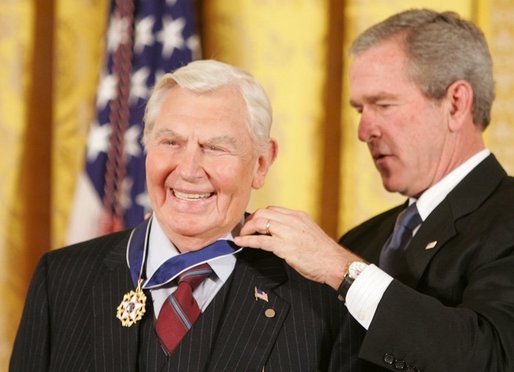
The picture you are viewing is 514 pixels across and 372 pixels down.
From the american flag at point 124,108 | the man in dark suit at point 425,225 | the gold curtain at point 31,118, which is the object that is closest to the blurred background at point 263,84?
the gold curtain at point 31,118

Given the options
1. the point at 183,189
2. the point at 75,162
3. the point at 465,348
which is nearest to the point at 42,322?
the point at 183,189

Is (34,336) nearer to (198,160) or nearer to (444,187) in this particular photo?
(198,160)

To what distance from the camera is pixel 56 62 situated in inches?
133

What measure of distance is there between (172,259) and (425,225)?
0.70m

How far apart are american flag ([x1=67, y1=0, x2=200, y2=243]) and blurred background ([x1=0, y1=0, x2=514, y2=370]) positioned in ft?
0.44

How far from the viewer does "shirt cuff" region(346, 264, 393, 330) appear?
197cm

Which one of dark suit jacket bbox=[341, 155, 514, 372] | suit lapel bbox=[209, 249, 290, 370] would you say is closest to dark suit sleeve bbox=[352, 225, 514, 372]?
dark suit jacket bbox=[341, 155, 514, 372]

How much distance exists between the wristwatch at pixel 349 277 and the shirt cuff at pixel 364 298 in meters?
0.01

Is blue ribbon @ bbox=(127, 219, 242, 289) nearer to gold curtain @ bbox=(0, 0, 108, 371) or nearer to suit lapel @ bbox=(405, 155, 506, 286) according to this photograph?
suit lapel @ bbox=(405, 155, 506, 286)

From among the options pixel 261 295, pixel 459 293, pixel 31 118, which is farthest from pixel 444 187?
pixel 31 118

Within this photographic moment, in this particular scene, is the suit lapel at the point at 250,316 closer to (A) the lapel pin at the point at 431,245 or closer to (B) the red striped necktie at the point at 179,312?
(B) the red striped necktie at the point at 179,312

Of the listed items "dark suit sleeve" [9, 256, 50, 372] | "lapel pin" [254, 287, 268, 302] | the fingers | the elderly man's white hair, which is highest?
the elderly man's white hair

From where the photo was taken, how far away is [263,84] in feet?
11.0

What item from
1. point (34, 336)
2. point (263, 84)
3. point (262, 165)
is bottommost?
point (34, 336)
